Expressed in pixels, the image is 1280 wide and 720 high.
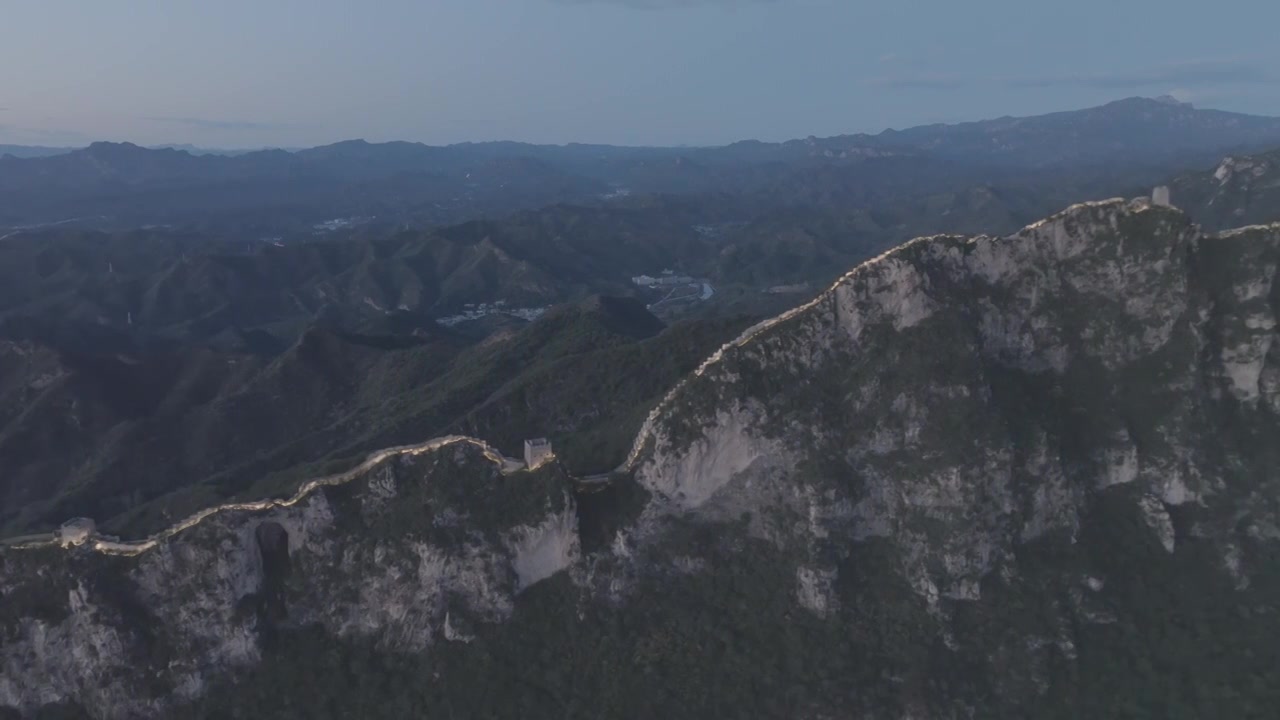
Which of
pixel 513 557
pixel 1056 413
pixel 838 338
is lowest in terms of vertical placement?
pixel 513 557

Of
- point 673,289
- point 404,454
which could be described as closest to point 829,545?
point 404,454

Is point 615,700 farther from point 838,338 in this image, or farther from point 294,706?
point 838,338

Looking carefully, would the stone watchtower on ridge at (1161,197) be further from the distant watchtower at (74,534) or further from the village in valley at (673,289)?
the village in valley at (673,289)

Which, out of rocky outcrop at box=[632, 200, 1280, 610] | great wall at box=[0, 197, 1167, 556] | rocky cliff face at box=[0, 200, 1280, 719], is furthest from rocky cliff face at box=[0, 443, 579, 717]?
rocky outcrop at box=[632, 200, 1280, 610]

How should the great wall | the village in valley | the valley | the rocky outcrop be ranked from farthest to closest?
the village in valley
the rocky outcrop
the great wall
the valley

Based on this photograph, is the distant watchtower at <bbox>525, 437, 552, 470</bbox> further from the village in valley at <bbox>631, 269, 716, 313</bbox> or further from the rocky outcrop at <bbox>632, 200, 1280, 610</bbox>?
the village in valley at <bbox>631, 269, 716, 313</bbox>

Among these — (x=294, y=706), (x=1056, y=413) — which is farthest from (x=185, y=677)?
(x=1056, y=413)

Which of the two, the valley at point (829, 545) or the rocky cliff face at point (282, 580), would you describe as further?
the valley at point (829, 545)

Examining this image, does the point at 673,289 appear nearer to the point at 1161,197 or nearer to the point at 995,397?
the point at 1161,197

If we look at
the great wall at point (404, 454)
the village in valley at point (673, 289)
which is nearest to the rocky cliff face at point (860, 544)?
the great wall at point (404, 454)
